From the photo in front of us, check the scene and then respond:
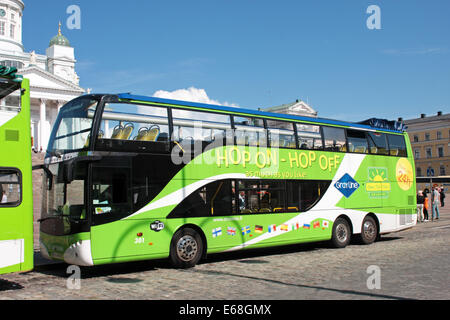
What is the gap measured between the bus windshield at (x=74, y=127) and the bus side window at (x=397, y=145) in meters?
11.4

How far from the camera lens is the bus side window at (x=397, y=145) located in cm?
1766

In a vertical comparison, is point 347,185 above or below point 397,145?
below

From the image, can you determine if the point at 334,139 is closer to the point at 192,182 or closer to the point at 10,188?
the point at 192,182

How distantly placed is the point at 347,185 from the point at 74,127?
9000mm

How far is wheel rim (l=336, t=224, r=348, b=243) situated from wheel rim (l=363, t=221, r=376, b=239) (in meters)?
1.04

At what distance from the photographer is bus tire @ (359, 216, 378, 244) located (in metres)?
16.5

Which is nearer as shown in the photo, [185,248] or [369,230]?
[185,248]

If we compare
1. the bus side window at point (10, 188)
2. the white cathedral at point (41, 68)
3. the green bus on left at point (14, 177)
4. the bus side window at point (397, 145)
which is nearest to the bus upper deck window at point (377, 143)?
the bus side window at point (397, 145)

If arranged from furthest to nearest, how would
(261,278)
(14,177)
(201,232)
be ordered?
(201,232)
(261,278)
(14,177)

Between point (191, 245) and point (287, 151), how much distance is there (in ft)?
13.8

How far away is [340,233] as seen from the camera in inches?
616

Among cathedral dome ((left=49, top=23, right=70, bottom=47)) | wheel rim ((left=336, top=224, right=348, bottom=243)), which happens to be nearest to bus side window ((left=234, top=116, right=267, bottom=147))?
wheel rim ((left=336, top=224, right=348, bottom=243))

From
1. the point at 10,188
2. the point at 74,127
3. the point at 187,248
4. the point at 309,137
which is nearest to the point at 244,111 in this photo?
the point at 309,137

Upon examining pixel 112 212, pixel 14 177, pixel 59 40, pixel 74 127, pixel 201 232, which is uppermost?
pixel 59 40
